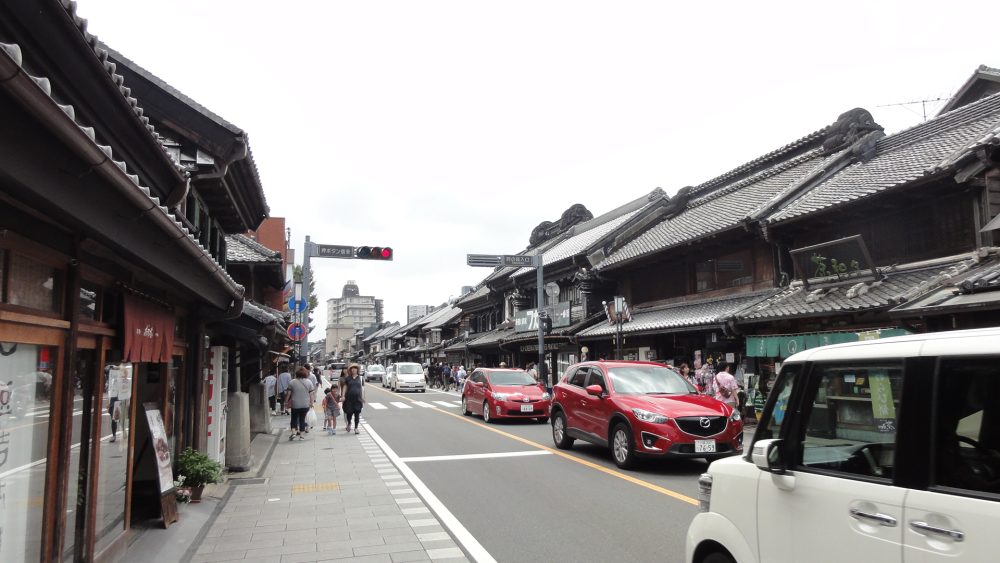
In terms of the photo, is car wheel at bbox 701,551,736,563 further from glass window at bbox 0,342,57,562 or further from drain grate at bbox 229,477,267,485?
drain grate at bbox 229,477,267,485

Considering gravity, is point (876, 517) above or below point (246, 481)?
above

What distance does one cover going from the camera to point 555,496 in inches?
333

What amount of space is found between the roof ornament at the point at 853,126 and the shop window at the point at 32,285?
20.0 meters

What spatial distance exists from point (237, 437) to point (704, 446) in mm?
7768

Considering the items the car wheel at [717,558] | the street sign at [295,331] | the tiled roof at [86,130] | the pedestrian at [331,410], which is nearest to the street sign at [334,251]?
the street sign at [295,331]

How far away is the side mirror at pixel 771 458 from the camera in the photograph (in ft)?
10.9

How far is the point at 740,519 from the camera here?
11.7 ft

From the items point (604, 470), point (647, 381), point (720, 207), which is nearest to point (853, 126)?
point (720, 207)

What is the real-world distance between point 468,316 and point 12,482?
45151 mm

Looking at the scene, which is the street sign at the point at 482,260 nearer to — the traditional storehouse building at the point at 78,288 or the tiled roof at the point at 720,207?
the tiled roof at the point at 720,207

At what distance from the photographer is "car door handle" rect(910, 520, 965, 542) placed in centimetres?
238

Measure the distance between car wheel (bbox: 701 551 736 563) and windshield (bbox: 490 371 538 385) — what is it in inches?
613

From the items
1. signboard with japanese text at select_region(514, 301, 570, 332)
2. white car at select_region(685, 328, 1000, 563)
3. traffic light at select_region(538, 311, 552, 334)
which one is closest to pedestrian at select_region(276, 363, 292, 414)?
traffic light at select_region(538, 311, 552, 334)

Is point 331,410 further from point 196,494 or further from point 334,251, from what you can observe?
point 196,494
